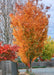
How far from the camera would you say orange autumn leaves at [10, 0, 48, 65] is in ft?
45.9

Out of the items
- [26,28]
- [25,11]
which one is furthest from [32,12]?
[26,28]

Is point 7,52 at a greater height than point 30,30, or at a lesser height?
lesser

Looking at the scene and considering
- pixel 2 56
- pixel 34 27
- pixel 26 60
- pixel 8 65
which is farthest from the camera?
pixel 26 60

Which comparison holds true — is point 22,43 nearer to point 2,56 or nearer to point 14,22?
point 14,22

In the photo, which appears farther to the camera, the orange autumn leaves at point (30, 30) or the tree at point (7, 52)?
the orange autumn leaves at point (30, 30)

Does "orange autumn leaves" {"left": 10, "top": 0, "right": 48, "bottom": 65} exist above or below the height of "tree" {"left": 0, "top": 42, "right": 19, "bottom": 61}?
above

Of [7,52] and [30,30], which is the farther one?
[30,30]

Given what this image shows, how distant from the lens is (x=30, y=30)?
14062 mm

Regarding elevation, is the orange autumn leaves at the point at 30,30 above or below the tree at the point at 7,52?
above

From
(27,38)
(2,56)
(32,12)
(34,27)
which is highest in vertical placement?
(32,12)

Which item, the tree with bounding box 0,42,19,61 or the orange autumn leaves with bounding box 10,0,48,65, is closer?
the tree with bounding box 0,42,19,61

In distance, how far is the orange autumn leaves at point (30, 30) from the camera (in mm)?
13984

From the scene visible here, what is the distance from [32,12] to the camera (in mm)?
14344

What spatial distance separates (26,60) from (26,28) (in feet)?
9.42
